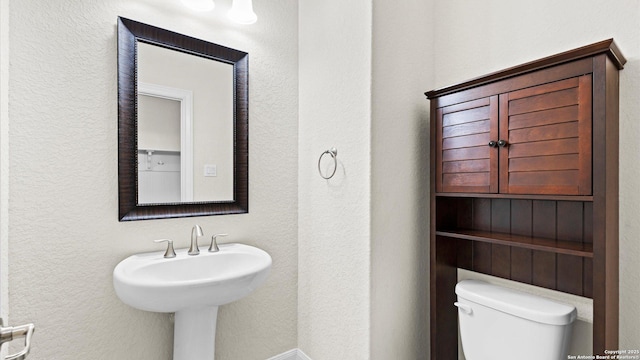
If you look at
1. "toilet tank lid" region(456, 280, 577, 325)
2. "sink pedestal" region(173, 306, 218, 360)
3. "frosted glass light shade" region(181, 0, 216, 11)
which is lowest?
"sink pedestal" region(173, 306, 218, 360)

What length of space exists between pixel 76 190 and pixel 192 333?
782 millimetres

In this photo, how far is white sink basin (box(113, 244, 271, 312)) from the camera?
117 centimetres

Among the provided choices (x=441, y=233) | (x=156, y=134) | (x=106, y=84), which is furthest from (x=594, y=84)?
(x=106, y=84)

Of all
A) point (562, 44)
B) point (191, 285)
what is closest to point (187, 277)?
point (191, 285)

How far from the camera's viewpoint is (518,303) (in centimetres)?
130

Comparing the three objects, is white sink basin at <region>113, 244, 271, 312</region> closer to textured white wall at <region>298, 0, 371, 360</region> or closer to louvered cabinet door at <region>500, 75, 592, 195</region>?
textured white wall at <region>298, 0, 371, 360</region>

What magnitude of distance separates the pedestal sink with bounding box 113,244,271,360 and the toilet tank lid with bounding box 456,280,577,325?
0.91 m

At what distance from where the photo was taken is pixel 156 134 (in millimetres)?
1558

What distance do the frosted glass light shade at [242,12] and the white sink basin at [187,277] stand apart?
1.18 metres

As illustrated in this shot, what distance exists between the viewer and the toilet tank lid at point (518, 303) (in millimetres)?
1199

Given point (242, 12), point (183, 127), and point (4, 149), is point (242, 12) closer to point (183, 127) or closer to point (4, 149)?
point (183, 127)

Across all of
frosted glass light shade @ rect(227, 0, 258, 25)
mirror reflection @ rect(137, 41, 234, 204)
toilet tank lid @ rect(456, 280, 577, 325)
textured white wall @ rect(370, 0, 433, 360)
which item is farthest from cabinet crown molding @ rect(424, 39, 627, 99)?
mirror reflection @ rect(137, 41, 234, 204)

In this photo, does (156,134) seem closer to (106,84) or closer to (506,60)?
(106,84)

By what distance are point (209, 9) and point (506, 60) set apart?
144cm
